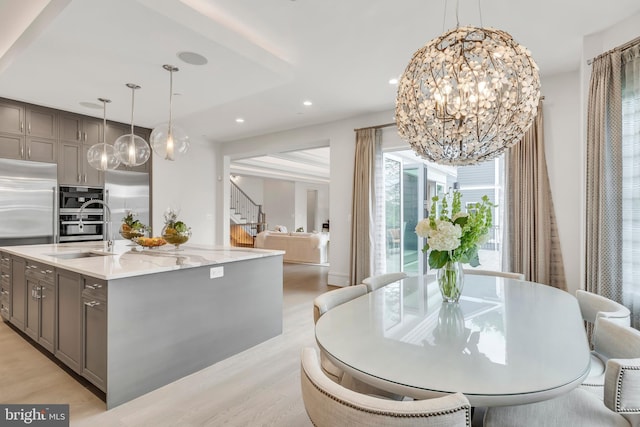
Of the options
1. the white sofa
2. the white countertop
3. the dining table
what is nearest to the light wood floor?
the white countertop

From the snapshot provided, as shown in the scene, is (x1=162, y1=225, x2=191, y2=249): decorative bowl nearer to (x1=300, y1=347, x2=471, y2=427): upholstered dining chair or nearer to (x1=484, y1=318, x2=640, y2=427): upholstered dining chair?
Answer: (x1=300, y1=347, x2=471, y2=427): upholstered dining chair

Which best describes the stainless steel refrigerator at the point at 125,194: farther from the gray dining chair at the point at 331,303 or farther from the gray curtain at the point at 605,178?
the gray curtain at the point at 605,178

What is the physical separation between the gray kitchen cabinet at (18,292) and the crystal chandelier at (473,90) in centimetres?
371

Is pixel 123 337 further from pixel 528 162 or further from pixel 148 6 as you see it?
pixel 528 162

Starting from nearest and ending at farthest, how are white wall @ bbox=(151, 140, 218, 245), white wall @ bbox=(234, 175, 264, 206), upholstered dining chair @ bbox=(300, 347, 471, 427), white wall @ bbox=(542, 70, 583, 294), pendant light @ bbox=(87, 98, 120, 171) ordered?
upholstered dining chair @ bbox=(300, 347, 471, 427) < white wall @ bbox=(542, 70, 583, 294) < pendant light @ bbox=(87, 98, 120, 171) < white wall @ bbox=(151, 140, 218, 245) < white wall @ bbox=(234, 175, 264, 206)

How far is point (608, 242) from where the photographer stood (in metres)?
2.82

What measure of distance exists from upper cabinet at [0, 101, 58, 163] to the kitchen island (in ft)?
6.61

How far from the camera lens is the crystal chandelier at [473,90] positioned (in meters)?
1.69

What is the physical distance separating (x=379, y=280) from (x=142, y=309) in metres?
1.65

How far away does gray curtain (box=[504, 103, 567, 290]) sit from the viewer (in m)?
3.70

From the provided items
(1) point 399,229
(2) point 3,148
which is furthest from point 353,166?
(2) point 3,148

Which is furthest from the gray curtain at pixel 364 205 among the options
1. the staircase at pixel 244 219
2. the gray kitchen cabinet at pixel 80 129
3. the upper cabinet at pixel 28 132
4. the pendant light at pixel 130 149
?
the staircase at pixel 244 219

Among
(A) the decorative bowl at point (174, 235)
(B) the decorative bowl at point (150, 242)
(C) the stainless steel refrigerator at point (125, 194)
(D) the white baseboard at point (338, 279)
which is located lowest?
(D) the white baseboard at point (338, 279)

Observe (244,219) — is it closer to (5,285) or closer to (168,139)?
(5,285)
